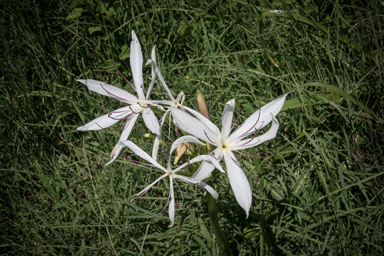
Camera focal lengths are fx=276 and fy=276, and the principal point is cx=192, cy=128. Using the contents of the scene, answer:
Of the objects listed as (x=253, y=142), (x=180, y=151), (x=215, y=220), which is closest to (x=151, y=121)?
(x=180, y=151)

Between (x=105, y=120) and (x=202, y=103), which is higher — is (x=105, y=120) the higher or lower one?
the lower one

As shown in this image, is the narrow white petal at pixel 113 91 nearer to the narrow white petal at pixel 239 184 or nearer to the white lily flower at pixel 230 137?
the white lily flower at pixel 230 137

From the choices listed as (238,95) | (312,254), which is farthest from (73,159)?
(312,254)

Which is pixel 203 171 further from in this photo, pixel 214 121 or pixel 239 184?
pixel 214 121

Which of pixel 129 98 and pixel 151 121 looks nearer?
pixel 151 121

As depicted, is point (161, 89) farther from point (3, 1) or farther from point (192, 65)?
point (3, 1)

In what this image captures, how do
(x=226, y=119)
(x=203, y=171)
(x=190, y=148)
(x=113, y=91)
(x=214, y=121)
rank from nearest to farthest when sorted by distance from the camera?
(x=203, y=171) < (x=226, y=119) < (x=190, y=148) < (x=113, y=91) < (x=214, y=121)

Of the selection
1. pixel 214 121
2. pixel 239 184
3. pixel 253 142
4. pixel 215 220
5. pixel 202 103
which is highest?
pixel 202 103
